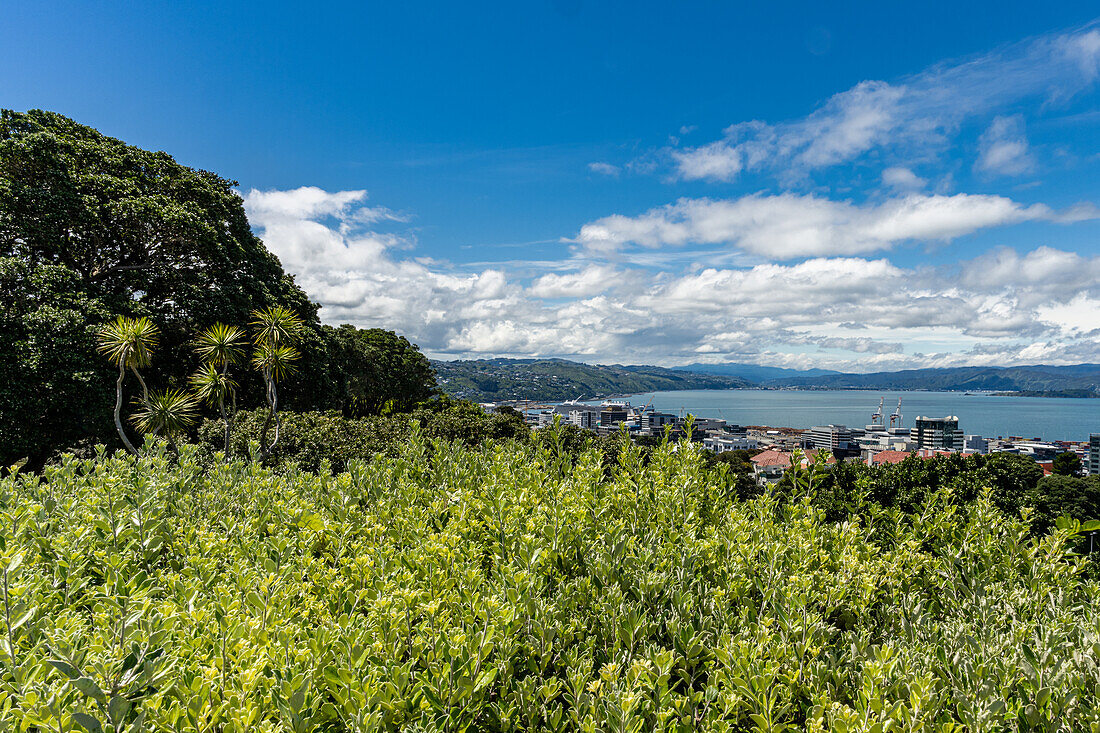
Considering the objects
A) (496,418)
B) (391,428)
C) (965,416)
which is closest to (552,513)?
(391,428)

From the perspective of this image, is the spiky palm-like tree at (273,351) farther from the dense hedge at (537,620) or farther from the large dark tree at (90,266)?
the dense hedge at (537,620)

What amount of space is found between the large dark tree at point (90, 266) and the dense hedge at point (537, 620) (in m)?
11.3

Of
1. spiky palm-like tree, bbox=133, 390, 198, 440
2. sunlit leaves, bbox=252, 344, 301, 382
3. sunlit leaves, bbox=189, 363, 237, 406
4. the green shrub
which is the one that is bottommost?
the green shrub

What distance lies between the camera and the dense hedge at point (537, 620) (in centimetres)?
135

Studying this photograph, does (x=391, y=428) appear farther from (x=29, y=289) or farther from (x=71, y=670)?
(x=71, y=670)

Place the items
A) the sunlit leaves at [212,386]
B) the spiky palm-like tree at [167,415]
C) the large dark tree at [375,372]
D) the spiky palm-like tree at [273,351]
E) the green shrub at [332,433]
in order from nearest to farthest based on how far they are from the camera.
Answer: the spiky palm-like tree at [167,415] < the sunlit leaves at [212,386] < the spiky palm-like tree at [273,351] < the green shrub at [332,433] < the large dark tree at [375,372]

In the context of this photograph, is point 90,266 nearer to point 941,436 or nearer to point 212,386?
point 212,386

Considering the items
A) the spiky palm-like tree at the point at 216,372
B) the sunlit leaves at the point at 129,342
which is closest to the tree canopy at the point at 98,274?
the sunlit leaves at the point at 129,342

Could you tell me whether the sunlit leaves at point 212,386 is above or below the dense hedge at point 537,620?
above

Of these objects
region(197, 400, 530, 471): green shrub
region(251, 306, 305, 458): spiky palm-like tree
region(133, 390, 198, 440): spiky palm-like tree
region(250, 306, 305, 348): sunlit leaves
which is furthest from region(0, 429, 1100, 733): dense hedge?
region(250, 306, 305, 348): sunlit leaves

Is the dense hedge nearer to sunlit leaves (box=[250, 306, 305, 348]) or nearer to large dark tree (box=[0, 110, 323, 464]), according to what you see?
sunlit leaves (box=[250, 306, 305, 348])

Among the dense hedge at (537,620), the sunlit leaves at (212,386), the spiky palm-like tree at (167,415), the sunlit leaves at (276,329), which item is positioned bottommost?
→ the spiky palm-like tree at (167,415)

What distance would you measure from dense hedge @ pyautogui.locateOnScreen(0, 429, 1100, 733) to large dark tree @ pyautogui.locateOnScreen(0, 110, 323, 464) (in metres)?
11.3

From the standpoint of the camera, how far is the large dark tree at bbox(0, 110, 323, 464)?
11.3 meters
